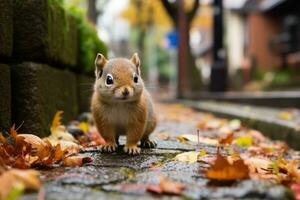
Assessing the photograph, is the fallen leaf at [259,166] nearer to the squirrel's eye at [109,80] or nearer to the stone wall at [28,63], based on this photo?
the squirrel's eye at [109,80]

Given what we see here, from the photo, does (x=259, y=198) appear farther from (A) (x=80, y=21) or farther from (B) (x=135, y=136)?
(A) (x=80, y=21)

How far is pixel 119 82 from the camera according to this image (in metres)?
3.29

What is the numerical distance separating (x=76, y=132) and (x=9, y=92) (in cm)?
106

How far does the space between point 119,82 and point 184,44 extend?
12722 mm

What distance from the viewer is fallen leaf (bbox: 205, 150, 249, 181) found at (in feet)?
8.08

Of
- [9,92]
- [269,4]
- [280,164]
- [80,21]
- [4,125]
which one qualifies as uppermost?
[269,4]

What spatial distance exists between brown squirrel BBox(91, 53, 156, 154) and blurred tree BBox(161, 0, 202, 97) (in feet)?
39.9

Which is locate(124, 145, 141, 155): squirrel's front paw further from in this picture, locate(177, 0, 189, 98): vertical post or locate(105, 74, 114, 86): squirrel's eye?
locate(177, 0, 189, 98): vertical post

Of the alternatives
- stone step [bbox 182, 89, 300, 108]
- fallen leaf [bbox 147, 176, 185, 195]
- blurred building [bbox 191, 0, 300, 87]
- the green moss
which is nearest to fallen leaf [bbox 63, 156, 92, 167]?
fallen leaf [bbox 147, 176, 185, 195]

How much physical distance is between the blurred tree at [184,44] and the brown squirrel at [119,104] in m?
12.2

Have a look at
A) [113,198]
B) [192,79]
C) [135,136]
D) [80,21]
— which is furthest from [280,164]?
[192,79]

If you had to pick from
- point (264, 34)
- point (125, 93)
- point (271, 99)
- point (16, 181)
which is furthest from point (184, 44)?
point (16, 181)

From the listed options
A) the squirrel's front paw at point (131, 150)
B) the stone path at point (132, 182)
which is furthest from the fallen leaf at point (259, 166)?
the squirrel's front paw at point (131, 150)

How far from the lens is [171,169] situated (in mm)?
2963
